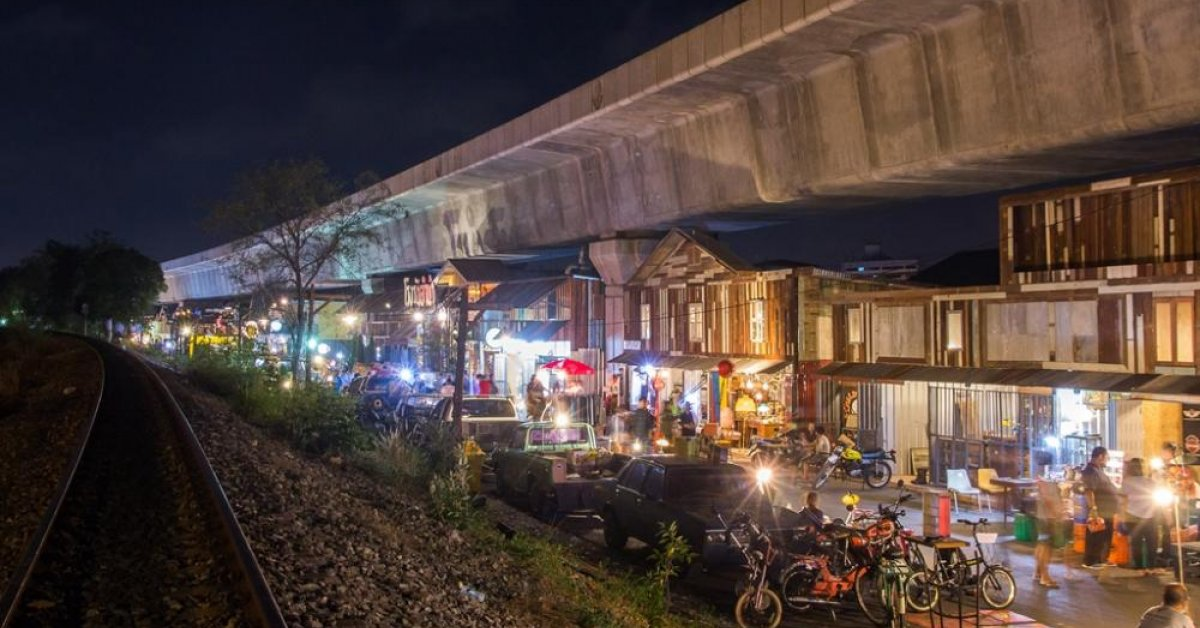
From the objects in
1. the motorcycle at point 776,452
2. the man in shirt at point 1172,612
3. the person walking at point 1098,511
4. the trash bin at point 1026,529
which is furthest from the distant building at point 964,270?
the man in shirt at point 1172,612

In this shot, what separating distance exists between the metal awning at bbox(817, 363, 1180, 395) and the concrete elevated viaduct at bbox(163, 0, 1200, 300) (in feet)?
11.9

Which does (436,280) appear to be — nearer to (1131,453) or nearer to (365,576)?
(1131,453)

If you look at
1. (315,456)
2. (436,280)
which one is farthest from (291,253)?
(315,456)

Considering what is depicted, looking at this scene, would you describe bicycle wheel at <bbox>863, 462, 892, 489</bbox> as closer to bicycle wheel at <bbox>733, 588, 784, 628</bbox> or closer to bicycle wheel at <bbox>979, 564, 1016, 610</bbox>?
bicycle wheel at <bbox>979, 564, 1016, 610</bbox>

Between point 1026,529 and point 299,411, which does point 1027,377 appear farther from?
point 299,411

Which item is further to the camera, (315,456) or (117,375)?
(117,375)

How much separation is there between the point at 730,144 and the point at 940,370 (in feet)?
23.2

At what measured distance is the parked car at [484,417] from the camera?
25312 millimetres

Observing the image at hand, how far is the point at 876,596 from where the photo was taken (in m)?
12.9

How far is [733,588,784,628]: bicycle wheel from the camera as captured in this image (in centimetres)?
1168

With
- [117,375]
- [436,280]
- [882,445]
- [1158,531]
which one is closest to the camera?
[1158,531]

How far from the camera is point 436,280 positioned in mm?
42719

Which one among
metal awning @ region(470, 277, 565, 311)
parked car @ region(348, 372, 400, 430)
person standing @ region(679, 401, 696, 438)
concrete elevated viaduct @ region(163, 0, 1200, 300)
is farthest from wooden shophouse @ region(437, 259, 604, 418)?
person standing @ region(679, 401, 696, 438)

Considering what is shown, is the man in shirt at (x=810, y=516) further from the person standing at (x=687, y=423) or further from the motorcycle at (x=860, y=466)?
the person standing at (x=687, y=423)
